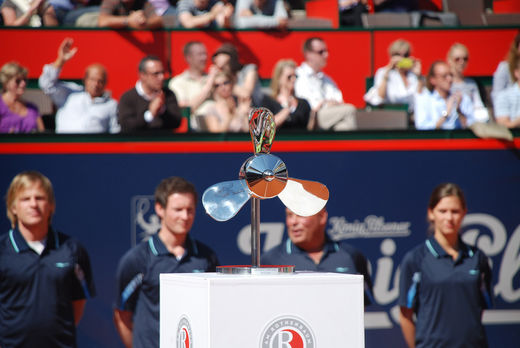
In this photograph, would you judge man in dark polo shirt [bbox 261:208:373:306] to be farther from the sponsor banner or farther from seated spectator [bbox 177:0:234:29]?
seated spectator [bbox 177:0:234:29]

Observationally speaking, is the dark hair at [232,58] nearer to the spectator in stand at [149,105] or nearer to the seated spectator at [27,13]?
the spectator in stand at [149,105]

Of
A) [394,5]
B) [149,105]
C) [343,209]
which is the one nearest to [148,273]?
[343,209]

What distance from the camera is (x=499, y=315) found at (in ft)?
19.2

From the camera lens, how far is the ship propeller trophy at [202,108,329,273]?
2379 mm

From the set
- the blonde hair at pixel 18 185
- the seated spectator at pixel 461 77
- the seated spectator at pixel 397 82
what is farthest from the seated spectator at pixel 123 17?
the blonde hair at pixel 18 185

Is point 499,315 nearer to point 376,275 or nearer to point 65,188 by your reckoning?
point 376,275

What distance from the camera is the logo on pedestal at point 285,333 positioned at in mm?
2301

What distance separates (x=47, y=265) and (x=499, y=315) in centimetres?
325

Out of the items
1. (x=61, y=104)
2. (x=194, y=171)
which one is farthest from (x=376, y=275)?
(x=61, y=104)

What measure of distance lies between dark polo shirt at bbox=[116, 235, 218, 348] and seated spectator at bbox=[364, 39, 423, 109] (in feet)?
11.0

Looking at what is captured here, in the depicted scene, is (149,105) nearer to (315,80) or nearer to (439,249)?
(315,80)

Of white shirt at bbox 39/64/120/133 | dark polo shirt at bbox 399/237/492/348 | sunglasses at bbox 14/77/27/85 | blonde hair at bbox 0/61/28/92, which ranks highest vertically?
blonde hair at bbox 0/61/28/92

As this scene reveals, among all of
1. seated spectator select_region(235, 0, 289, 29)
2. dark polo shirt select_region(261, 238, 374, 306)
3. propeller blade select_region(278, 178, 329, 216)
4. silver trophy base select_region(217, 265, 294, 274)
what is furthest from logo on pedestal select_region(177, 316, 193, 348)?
seated spectator select_region(235, 0, 289, 29)

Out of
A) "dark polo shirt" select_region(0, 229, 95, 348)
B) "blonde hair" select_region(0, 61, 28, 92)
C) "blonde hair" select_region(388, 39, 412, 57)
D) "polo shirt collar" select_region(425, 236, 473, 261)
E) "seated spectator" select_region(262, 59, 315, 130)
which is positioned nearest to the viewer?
"dark polo shirt" select_region(0, 229, 95, 348)
